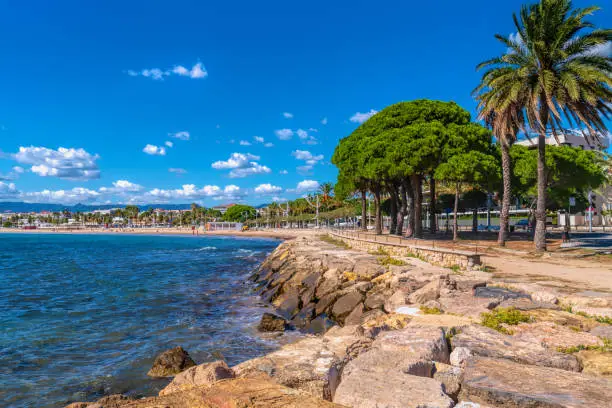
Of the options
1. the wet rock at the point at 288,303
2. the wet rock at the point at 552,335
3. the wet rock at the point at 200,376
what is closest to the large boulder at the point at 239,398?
the wet rock at the point at 200,376

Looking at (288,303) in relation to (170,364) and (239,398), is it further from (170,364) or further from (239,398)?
(239,398)

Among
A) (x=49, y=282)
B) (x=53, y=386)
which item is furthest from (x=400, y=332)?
(x=49, y=282)

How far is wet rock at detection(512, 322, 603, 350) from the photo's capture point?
6488 mm

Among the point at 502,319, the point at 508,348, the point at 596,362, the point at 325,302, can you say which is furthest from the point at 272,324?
the point at 596,362

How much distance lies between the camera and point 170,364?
872 centimetres

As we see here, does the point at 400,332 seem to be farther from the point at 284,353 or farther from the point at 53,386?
the point at 53,386

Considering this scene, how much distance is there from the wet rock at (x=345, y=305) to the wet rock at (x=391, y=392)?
8.07 meters

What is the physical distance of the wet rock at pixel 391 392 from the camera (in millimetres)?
4219

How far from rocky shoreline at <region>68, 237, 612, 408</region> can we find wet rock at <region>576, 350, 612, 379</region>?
0.04 feet

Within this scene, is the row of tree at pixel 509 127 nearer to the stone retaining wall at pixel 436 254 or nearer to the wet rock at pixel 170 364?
the stone retaining wall at pixel 436 254

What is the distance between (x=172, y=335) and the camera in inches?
480

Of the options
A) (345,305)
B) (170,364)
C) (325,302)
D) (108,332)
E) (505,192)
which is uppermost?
(505,192)

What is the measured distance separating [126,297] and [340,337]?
50.3ft

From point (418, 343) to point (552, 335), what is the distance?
276cm
